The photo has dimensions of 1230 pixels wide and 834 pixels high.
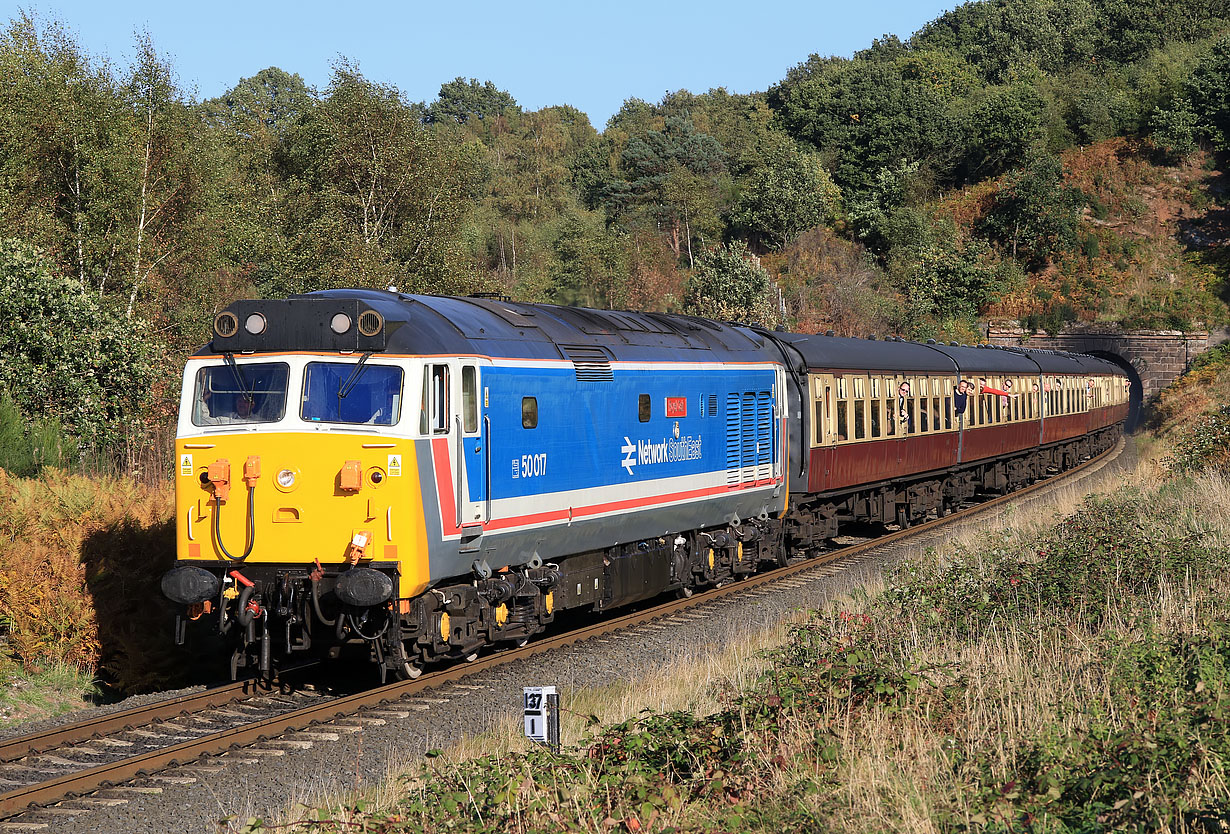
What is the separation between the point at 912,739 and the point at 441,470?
524 centimetres

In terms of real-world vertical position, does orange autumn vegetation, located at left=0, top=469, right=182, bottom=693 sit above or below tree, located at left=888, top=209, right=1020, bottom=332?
below

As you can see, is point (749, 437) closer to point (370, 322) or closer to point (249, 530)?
point (370, 322)

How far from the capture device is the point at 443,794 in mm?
6977

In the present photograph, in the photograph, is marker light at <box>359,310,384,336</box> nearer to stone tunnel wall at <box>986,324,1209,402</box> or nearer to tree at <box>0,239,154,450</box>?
tree at <box>0,239,154,450</box>

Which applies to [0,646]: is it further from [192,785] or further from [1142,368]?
[1142,368]

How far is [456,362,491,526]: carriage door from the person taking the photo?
11.3 metres

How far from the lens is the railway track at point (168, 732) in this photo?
879 centimetres

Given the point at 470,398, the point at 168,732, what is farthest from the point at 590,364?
the point at 168,732

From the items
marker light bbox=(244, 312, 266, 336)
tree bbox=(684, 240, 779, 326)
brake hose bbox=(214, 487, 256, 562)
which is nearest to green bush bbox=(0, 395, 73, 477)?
brake hose bbox=(214, 487, 256, 562)

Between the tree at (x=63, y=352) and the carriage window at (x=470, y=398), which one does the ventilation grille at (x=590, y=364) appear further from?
the tree at (x=63, y=352)

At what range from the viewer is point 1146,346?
60.0 meters

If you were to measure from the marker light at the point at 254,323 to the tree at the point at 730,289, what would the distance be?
3868cm

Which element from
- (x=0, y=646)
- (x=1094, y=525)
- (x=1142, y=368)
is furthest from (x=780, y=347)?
(x=1142, y=368)

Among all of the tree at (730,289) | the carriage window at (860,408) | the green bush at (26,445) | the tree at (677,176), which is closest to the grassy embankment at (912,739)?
the carriage window at (860,408)
